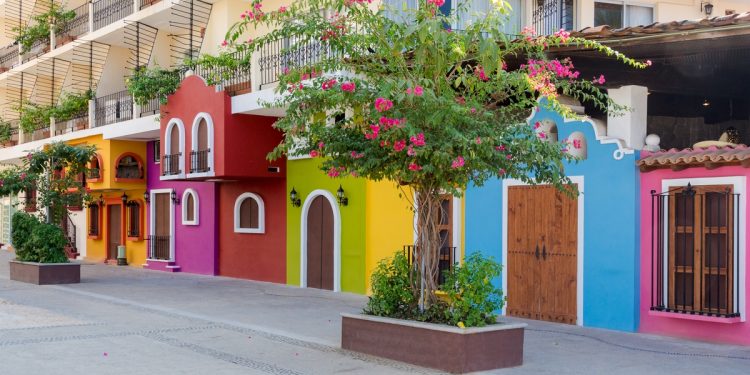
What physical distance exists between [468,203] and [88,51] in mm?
18931

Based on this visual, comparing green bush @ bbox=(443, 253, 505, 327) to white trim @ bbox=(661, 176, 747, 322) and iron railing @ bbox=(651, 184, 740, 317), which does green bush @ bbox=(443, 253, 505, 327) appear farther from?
white trim @ bbox=(661, 176, 747, 322)

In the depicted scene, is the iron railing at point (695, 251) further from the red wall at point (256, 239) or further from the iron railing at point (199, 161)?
the iron railing at point (199, 161)

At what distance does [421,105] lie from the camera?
8.64m

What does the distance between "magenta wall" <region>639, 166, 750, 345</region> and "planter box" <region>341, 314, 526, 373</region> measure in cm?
323

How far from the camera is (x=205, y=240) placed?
2206 cm

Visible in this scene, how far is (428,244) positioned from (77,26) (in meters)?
23.9

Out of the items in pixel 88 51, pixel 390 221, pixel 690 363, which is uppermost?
pixel 88 51

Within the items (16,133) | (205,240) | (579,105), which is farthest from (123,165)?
(579,105)

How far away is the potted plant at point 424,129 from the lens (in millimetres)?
8656

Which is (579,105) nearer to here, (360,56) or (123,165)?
(360,56)

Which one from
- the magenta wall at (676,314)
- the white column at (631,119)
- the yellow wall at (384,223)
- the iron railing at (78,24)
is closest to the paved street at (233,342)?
the magenta wall at (676,314)

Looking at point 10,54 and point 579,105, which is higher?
point 10,54

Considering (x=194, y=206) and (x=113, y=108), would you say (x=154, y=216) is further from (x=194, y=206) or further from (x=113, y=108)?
(x=113, y=108)

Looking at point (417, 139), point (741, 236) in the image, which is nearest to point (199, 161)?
point (417, 139)
